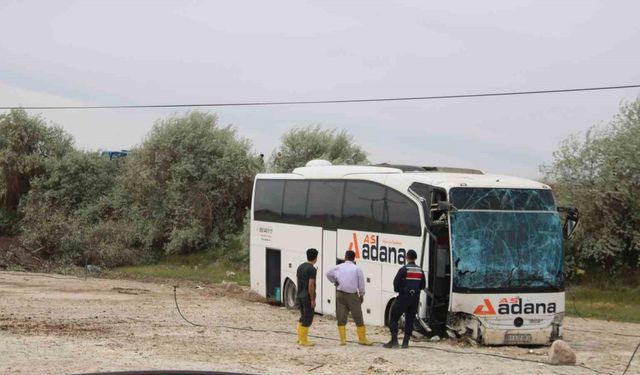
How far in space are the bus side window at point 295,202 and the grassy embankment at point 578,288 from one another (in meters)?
9.32

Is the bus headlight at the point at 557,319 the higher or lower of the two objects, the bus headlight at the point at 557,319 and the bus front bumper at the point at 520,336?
the higher

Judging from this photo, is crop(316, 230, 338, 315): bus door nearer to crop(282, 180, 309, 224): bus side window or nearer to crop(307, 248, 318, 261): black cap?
crop(282, 180, 309, 224): bus side window

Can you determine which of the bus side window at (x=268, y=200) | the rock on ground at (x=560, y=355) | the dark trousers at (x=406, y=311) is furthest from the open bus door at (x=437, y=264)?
the bus side window at (x=268, y=200)

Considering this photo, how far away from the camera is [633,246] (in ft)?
96.8

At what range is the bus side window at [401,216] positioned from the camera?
1730 centimetres

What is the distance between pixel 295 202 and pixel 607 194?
12729 millimetres

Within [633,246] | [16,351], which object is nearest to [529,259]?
[16,351]

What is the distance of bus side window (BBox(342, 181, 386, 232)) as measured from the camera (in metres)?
18.9

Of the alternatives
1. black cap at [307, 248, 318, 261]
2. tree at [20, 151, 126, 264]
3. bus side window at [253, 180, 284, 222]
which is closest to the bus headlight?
black cap at [307, 248, 318, 261]

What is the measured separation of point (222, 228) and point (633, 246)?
22.7 meters

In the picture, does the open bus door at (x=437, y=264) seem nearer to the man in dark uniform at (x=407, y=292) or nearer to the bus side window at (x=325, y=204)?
the man in dark uniform at (x=407, y=292)

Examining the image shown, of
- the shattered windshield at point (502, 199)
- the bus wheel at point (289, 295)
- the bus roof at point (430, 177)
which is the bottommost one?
the bus wheel at point (289, 295)

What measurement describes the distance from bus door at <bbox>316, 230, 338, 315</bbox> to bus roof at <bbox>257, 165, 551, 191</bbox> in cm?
155

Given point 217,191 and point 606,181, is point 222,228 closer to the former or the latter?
point 217,191
